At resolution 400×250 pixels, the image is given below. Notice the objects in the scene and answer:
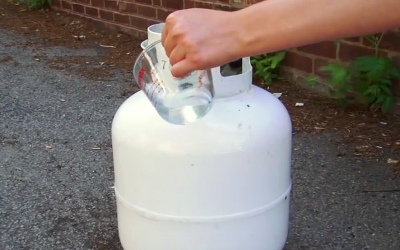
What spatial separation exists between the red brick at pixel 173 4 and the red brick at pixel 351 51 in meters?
1.66

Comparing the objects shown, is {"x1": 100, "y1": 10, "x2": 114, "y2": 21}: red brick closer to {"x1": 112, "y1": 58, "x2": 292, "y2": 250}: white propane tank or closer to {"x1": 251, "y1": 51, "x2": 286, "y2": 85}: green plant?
{"x1": 251, "y1": 51, "x2": 286, "y2": 85}: green plant

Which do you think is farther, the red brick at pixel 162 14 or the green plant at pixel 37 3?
the green plant at pixel 37 3

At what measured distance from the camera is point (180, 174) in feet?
5.57

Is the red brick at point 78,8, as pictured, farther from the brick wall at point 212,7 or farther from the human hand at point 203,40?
the human hand at point 203,40

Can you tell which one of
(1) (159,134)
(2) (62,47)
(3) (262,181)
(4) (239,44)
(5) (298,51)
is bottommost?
(2) (62,47)

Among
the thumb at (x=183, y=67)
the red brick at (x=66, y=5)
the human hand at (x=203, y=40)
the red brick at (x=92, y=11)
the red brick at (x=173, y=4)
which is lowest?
the red brick at (x=66, y=5)

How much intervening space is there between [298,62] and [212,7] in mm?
909

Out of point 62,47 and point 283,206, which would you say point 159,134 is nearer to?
point 283,206

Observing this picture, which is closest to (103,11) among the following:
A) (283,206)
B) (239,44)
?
(283,206)

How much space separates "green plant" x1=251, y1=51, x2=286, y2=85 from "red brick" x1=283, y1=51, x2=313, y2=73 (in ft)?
0.15

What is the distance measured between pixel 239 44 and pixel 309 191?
5.25 feet

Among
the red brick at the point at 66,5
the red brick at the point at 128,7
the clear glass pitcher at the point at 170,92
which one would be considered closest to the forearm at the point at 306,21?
the clear glass pitcher at the point at 170,92

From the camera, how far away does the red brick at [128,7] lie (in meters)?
5.39

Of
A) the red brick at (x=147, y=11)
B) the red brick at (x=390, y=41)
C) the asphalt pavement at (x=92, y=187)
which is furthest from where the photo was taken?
the red brick at (x=147, y=11)
